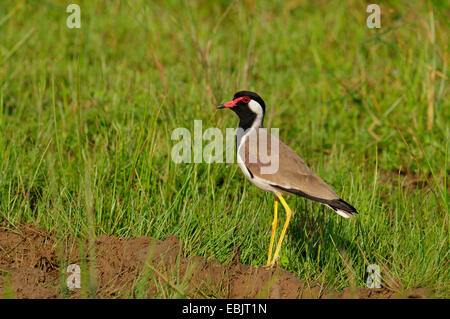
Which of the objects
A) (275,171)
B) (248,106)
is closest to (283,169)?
(275,171)

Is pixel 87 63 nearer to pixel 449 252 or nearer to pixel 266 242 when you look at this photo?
pixel 266 242

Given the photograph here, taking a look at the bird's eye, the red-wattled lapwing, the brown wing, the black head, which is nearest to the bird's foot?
the red-wattled lapwing

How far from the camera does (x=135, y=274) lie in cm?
313

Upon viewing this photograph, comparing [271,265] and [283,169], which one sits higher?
[283,169]

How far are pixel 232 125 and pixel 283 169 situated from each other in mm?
1271

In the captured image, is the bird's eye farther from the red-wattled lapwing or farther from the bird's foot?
the bird's foot

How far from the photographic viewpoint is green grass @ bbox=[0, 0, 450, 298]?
3.63m

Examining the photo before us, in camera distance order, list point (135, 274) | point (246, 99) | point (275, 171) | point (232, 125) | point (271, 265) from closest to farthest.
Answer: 1. point (135, 274)
2. point (271, 265)
3. point (275, 171)
4. point (246, 99)
5. point (232, 125)

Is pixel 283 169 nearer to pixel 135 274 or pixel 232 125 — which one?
pixel 135 274

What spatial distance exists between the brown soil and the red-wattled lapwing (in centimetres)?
28

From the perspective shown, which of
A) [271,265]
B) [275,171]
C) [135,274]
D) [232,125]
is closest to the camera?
[135,274]

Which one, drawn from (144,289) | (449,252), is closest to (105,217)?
(144,289)

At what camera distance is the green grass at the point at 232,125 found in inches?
143
